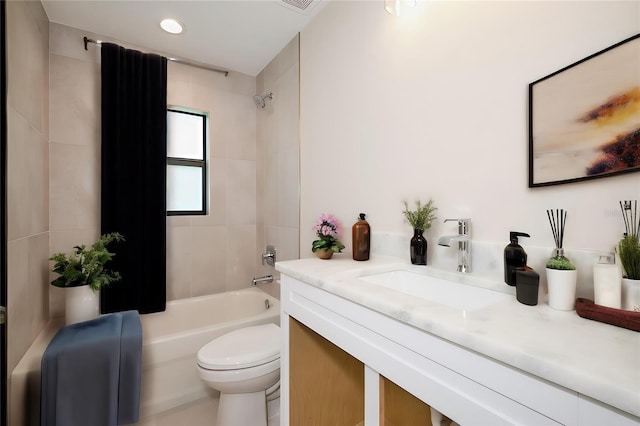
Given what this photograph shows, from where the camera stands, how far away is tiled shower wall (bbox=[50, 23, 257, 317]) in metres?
1.98

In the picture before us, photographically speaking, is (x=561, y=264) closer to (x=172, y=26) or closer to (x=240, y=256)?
(x=240, y=256)

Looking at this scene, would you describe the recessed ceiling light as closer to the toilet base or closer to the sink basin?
the sink basin

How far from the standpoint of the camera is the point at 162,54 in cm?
235

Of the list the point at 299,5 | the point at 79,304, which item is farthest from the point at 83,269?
the point at 299,5

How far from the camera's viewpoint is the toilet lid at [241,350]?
1.43 m

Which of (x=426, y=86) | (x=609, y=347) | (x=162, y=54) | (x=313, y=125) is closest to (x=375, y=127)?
(x=426, y=86)

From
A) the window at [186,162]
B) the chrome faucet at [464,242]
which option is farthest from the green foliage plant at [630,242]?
the window at [186,162]

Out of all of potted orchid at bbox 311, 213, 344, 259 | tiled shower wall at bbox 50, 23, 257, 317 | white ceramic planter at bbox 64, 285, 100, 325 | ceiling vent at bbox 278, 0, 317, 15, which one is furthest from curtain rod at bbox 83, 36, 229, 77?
potted orchid at bbox 311, 213, 344, 259

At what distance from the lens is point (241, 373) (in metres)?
1.43

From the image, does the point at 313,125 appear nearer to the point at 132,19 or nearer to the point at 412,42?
the point at 412,42

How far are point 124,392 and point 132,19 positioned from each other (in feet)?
7.47

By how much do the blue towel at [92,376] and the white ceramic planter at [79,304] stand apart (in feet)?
0.48

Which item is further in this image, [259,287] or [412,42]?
[259,287]

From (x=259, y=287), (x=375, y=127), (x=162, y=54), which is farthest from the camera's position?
(x=259, y=287)
